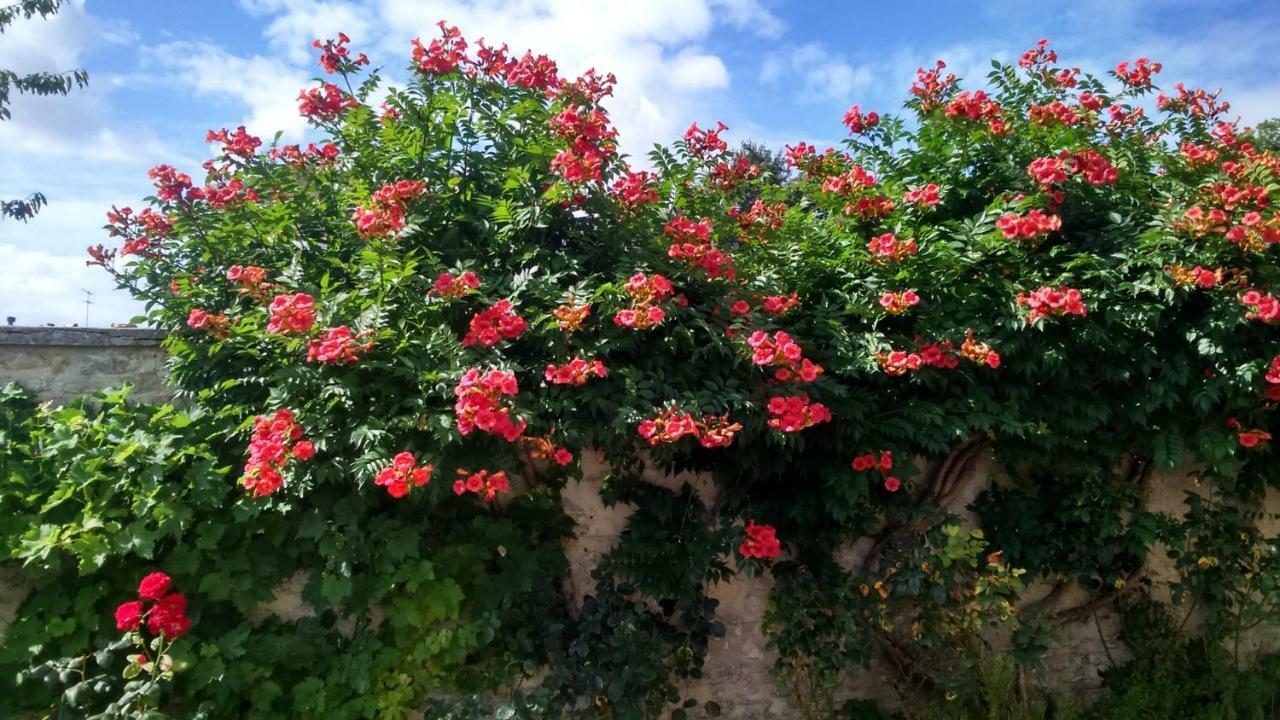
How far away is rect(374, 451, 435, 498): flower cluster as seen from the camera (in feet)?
9.31

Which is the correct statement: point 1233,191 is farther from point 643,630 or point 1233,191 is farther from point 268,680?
point 268,680

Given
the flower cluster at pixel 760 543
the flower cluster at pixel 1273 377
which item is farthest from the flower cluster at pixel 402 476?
the flower cluster at pixel 1273 377

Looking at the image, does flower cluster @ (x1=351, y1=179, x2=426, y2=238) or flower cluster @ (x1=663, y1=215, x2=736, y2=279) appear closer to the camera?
flower cluster @ (x1=351, y1=179, x2=426, y2=238)

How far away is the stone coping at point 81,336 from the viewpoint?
13.1ft

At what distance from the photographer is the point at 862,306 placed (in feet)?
12.5

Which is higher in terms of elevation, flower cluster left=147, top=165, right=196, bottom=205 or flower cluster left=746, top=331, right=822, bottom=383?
flower cluster left=147, top=165, right=196, bottom=205

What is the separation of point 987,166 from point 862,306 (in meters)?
1.17

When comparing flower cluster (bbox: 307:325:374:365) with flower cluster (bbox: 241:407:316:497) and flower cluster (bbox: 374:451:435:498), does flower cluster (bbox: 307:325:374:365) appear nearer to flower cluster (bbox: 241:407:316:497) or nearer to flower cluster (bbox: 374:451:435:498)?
flower cluster (bbox: 241:407:316:497)

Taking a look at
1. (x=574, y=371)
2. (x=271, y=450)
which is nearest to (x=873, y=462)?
(x=574, y=371)

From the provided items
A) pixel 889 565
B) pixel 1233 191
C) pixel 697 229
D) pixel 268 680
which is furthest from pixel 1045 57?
pixel 268 680

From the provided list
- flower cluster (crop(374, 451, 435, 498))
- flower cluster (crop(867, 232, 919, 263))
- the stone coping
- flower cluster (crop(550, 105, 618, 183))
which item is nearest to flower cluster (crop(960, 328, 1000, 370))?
flower cluster (crop(867, 232, 919, 263))

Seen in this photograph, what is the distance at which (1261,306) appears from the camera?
3480mm

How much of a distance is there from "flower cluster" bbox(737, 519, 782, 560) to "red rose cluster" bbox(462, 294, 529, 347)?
1.46 meters

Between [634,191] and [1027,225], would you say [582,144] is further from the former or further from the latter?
[1027,225]
